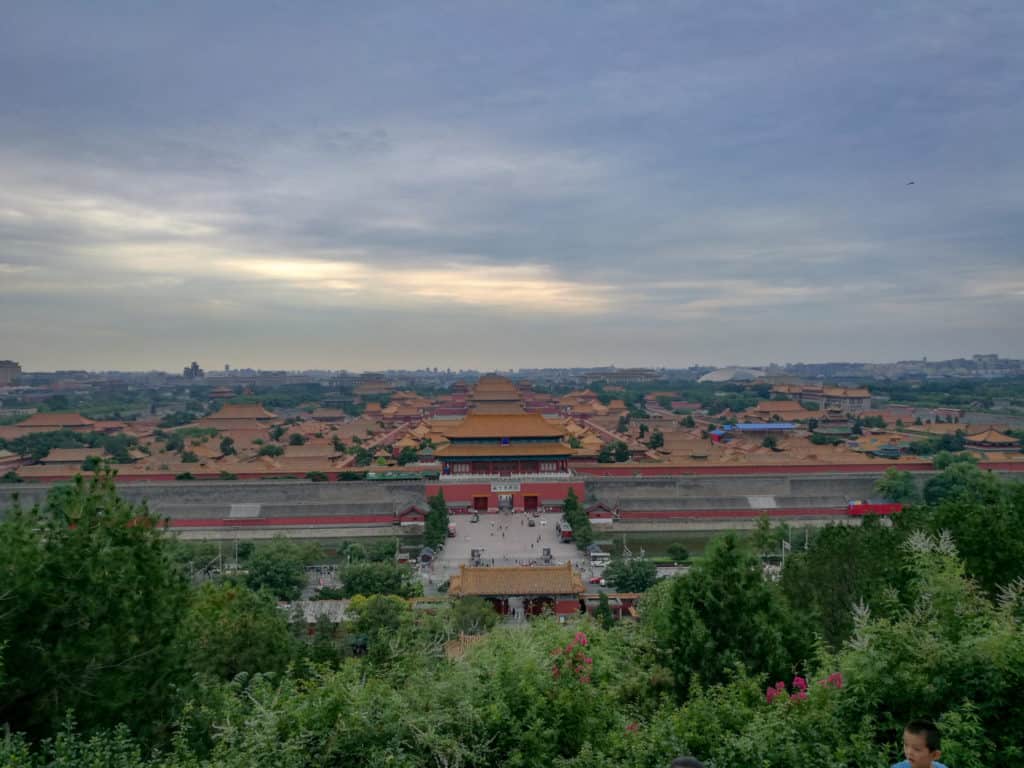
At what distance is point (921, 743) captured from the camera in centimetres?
327

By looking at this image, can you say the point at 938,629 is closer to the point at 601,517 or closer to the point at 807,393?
the point at 601,517

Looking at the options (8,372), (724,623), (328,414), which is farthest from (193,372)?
(724,623)

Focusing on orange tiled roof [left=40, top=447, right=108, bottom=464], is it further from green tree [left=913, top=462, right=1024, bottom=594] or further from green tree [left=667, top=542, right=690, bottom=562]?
green tree [left=913, top=462, right=1024, bottom=594]

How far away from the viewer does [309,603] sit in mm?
16016

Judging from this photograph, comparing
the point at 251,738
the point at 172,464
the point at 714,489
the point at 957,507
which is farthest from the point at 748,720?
the point at 172,464

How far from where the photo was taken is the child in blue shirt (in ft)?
10.7

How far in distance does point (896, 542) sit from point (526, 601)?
7.36 meters

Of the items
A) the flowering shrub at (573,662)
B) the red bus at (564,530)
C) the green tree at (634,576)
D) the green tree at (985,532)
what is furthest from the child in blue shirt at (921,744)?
the red bus at (564,530)

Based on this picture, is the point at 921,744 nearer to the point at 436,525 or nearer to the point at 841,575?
the point at 841,575

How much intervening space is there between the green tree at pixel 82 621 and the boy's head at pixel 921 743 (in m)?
5.33

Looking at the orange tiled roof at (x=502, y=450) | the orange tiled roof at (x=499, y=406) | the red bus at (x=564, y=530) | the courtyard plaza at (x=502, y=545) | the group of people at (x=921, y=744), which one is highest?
the group of people at (x=921, y=744)

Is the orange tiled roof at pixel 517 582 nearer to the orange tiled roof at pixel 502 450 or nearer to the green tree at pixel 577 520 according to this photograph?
the green tree at pixel 577 520

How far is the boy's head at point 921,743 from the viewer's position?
3266 mm

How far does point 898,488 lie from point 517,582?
17.6m
